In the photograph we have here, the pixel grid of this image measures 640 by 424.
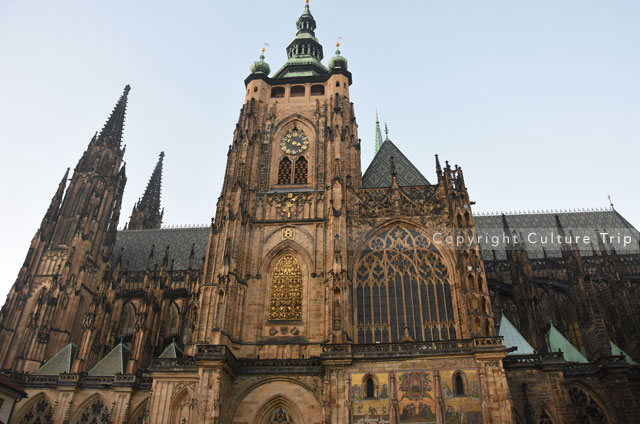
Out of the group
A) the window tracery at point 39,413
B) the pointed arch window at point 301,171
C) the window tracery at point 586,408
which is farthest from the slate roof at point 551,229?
the window tracery at point 39,413

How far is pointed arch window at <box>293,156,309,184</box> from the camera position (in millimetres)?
31400

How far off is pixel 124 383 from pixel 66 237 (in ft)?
53.1

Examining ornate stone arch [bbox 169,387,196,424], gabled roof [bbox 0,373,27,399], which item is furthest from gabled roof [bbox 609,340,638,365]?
gabled roof [bbox 0,373,27,399]

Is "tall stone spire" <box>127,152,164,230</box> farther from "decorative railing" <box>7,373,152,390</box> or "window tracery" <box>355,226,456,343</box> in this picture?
"window tracery" <box>355,226,456,343</box>

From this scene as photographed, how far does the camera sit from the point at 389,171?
32469mm

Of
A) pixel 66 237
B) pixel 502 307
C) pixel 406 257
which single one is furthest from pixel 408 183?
pixel 66 237

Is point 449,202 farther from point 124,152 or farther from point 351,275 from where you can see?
point 124,152

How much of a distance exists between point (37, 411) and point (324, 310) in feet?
64.1

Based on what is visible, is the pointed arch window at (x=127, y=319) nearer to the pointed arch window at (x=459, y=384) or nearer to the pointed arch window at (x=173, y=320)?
the pointed arch window at (x=173, y=320)

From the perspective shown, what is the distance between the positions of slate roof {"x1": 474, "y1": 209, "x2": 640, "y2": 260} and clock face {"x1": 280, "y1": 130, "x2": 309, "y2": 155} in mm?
16196

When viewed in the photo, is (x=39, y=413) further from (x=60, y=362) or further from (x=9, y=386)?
(x=9, y=386)

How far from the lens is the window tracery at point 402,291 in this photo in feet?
82.2

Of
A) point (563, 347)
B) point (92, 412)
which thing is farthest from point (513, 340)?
point (92, 412)

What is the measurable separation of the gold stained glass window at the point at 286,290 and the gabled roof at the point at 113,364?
11.6 m
